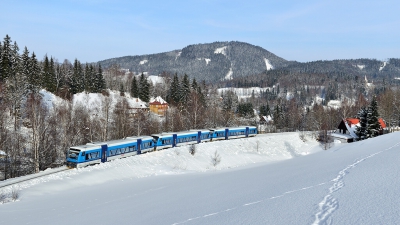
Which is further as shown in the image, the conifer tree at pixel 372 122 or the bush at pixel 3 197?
the conifer tree at pixel 372 122

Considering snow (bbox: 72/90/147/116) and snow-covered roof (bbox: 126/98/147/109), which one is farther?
snow-covered roof (bbox: 126/98/147/109)

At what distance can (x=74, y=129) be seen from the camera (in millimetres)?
44188

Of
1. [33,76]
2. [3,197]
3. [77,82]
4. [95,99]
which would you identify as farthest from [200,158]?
[77,82]

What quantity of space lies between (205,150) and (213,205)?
32.2 m

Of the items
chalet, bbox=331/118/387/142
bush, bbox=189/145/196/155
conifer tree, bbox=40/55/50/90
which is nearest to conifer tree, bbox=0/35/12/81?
conifer tree, bbox=40/55/50/90

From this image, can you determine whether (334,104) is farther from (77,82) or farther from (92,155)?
(92,155)

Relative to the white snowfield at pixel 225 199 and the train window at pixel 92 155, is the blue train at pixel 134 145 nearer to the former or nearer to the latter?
the train window at pixel 92 155

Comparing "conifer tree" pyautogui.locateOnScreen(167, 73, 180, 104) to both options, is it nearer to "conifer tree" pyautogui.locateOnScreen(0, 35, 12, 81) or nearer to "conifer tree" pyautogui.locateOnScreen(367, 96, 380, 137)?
"conifer tree" pyautogui.locateOnScreen(0, 35, 12, 81)

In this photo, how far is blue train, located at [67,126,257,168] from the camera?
1140 inches

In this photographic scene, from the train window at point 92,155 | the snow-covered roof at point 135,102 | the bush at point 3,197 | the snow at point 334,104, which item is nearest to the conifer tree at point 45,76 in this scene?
the snow-covered roof at point 135,102

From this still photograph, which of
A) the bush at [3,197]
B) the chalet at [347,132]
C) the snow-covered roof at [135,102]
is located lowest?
the chalet at [347,132]

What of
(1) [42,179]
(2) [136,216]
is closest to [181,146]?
(1) [42,179]

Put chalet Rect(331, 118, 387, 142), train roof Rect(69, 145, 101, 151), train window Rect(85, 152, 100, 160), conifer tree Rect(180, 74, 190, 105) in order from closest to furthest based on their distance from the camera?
1. train roof Rect(69, 145, 101, 151)
2. train window Rect(85, 152, 100, 160)
3. chalet Rect(331, 118, 387, 142)
4. conifer tree Rect(180, 74, 190, 105)

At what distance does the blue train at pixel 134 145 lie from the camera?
95.0 feet
